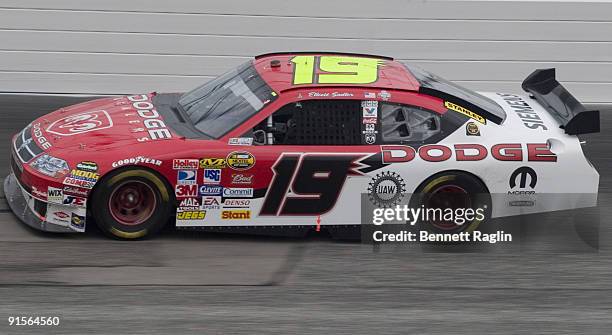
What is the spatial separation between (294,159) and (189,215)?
90 cm

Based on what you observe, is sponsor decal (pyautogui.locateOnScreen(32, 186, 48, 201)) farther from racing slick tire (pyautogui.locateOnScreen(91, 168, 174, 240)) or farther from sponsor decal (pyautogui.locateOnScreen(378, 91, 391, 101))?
sponsor decal (pyautogui.locateOnScreen(378, 91, 391, 101))

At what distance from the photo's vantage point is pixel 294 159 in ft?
27.8

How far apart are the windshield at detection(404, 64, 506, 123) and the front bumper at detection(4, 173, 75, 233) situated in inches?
122

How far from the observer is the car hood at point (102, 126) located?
846 cm

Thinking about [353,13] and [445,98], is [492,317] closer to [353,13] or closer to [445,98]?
[445,98]

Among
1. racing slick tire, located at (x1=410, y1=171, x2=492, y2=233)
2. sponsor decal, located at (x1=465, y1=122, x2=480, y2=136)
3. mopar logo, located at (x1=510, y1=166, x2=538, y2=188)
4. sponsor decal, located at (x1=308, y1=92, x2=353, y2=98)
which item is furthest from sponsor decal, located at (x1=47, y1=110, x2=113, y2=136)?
mopar logo, located at (x1=510, y1=166, x2=538, y2=188)

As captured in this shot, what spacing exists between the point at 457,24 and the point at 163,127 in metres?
5.86

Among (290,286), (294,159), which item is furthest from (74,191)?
(290,286)

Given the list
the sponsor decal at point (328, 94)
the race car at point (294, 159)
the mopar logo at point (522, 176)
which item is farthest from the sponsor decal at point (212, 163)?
the mopar logo at point (522, 176)

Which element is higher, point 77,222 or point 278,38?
point 278,38

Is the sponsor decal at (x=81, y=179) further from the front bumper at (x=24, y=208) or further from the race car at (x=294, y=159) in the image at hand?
the front bumper at (x=24, y=208)

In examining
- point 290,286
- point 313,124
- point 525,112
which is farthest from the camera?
point 525,112

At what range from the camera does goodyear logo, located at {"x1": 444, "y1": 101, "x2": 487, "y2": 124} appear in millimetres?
8898

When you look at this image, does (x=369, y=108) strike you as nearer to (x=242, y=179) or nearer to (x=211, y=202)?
(x=242, y=179)
